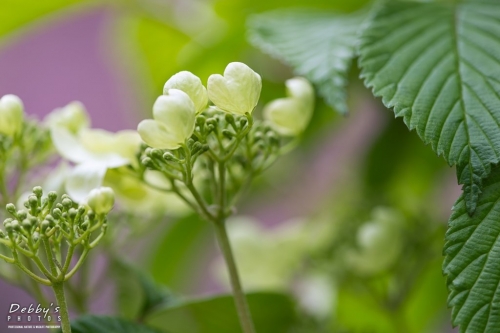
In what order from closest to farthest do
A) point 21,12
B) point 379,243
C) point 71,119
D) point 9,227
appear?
point 9,227, point 71,119, point 379,243, point 21,12

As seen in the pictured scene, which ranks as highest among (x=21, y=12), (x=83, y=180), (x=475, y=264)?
(x=21, y=12)

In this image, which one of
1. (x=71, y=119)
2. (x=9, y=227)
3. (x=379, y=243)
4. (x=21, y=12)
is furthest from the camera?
(x=21, y=12)

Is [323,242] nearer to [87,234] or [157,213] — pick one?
[157,213]

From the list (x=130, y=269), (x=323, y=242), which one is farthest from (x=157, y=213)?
(x=323, y=242)

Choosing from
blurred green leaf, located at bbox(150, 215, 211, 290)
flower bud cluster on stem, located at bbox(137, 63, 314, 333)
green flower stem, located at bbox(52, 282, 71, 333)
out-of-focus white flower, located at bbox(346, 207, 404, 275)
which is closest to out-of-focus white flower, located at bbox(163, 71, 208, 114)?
flower bud cluster on stem, located at bbox(137, 63, 314, 333)

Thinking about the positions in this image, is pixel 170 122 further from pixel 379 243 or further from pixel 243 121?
pixel 379 243

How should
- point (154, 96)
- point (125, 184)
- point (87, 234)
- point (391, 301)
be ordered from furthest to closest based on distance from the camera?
point (154, 96), point (391, 301), point (125, 184), point (87, 234)

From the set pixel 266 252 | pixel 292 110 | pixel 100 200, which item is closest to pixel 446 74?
pixel 292 110
